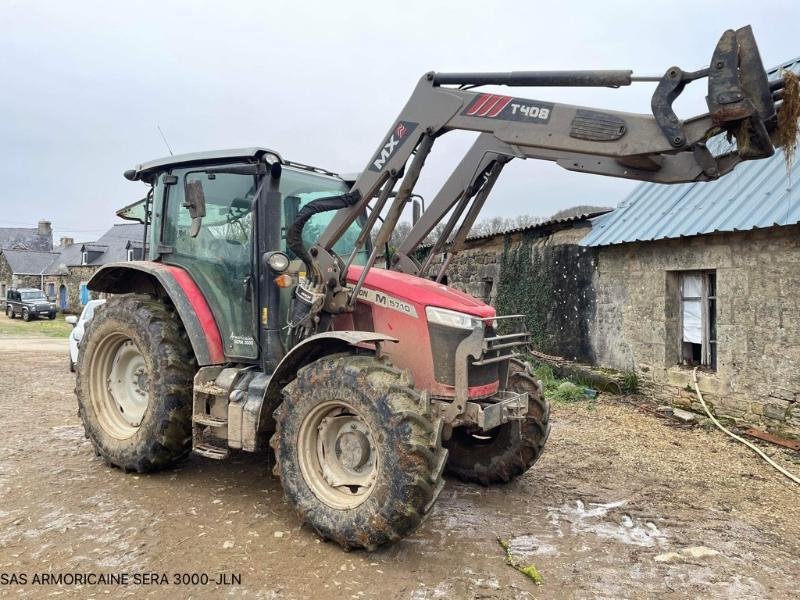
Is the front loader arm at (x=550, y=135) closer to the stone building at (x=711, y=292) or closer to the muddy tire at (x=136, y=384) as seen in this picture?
the muddy tire at (x=136, y=384)

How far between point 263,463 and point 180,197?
90.6 inches

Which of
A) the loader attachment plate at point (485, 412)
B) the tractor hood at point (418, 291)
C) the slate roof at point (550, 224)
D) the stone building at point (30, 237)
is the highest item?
the stone building at point (30, 237)

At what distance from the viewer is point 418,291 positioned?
11.9ft

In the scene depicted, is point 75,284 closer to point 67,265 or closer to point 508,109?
point 67,265

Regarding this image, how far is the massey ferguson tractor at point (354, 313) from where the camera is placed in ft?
9.72

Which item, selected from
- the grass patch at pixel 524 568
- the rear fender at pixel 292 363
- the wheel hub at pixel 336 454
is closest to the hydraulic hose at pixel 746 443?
the grass patch at pixel 524 568

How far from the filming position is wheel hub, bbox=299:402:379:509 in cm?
336

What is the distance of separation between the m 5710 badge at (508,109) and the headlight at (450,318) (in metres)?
1.20

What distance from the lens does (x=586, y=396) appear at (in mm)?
8117

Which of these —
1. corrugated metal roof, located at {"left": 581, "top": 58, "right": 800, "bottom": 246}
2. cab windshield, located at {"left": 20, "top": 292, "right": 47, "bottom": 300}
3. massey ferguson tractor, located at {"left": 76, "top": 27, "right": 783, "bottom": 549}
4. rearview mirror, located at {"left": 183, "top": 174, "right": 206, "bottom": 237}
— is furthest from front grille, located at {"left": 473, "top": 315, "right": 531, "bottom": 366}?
cab windshield, located at {"left": 20, "top": 292, "right": 47, "bottom": 300}

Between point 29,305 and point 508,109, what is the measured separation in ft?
102

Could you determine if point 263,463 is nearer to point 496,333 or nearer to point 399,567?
point 399,567

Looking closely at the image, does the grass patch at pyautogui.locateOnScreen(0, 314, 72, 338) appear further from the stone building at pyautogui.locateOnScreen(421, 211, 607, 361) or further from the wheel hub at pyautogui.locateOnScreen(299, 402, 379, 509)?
the wheel hub at pyautogui.locateOnScreen(299, 402, 379, 509)

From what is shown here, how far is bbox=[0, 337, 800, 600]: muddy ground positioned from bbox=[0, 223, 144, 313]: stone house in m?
27.0
